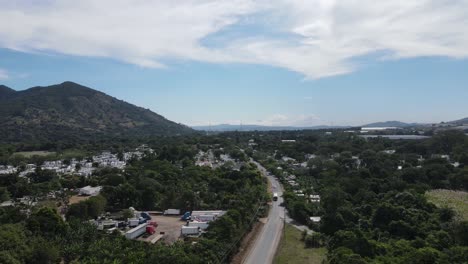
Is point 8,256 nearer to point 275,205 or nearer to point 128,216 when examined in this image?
point 128,216

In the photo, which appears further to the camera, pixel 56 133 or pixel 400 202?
pixel 56 133

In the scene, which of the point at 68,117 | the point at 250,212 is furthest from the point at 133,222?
the point at 68,117

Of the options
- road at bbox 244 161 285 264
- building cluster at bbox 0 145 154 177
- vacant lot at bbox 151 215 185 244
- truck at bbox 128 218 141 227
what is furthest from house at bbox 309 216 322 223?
building cluster at bbox 0 145 154 177

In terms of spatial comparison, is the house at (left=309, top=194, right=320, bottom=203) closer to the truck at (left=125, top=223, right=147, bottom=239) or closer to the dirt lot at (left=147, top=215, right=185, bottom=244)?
the dirt lot at (left=147, top=215, right=185, bottom=244)

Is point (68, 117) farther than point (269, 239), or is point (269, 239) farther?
point (68, 117)

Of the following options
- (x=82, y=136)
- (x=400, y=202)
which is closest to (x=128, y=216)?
(x=400, y=202)

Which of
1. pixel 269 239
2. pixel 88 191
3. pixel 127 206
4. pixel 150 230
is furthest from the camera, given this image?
pixel 88 191

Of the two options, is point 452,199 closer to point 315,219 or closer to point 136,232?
point 315,219
